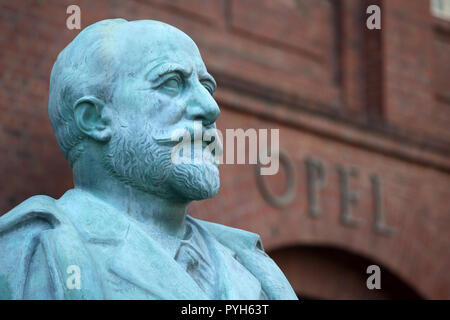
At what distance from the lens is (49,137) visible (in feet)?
28.8

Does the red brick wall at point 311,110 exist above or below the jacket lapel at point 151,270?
above

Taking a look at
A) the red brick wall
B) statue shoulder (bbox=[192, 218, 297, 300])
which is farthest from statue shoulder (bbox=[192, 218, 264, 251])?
the red brick wall

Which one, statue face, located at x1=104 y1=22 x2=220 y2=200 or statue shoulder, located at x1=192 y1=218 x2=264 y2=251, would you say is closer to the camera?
statue face, located at x1=104 y1=22 x2=220 y2=200

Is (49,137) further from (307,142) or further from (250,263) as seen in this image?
(250,263)

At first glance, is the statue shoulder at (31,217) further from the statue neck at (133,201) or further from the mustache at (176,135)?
the mustache at (176,135)

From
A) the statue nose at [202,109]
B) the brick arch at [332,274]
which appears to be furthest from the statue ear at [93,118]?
the brick arch at [332,274]

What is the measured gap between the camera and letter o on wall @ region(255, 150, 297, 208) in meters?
10.0

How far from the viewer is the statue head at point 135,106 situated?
341cm

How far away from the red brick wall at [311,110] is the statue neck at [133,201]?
505cm

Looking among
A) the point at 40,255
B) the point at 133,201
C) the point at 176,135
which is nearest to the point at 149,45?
the point at 176,135

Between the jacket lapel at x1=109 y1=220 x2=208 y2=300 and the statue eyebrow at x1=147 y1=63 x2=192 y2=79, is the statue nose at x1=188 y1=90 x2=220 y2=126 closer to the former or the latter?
the statue eyebrow at x1=147 y1=63 x2=192 y2=79

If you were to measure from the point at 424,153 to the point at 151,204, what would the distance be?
8.41 metres

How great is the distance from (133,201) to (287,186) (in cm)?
699
